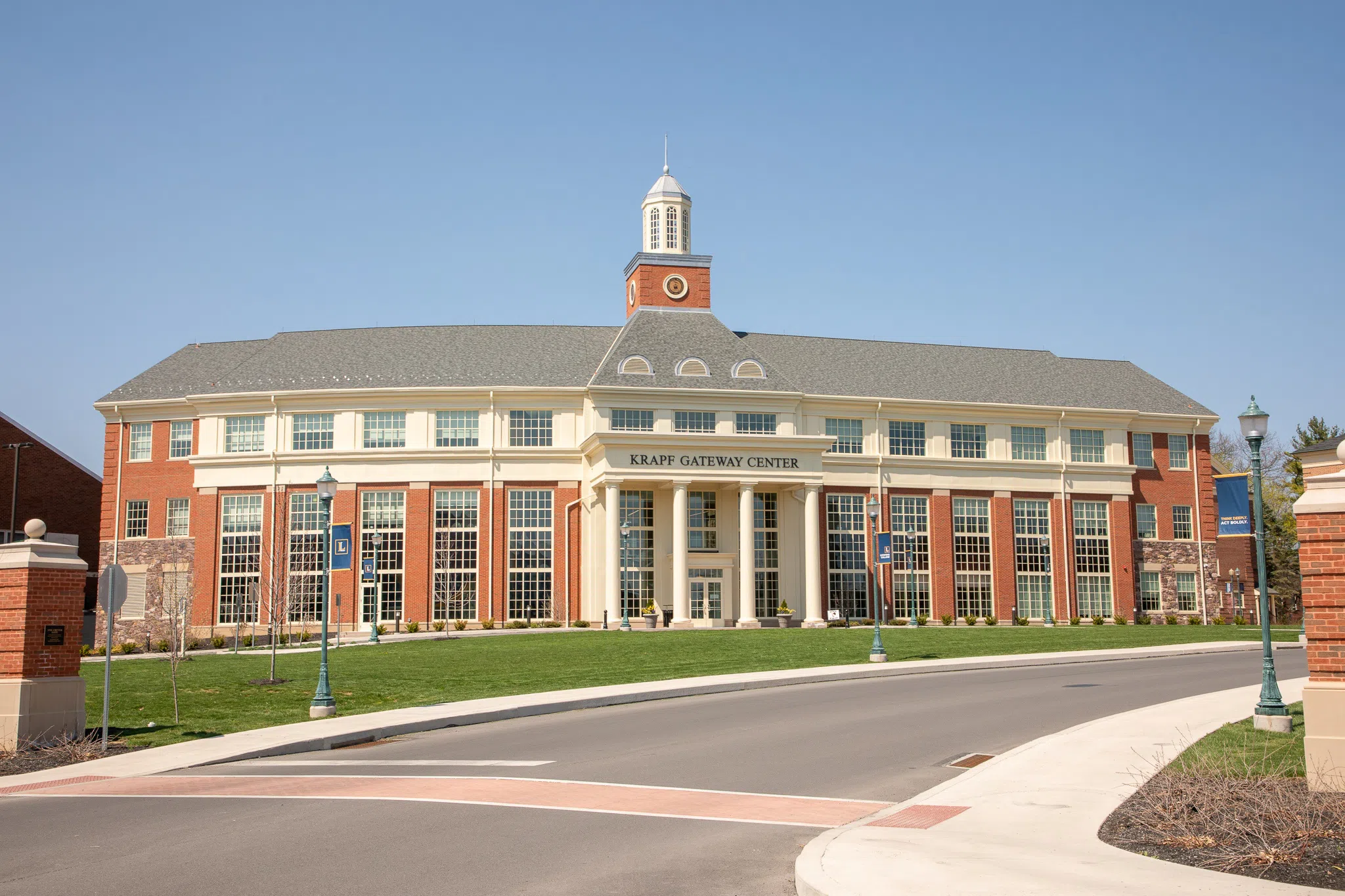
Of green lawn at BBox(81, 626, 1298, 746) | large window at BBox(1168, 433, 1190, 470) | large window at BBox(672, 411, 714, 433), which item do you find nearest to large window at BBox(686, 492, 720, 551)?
large window at BBox(672, 411, 714, 433)

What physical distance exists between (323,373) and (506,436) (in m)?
9.77

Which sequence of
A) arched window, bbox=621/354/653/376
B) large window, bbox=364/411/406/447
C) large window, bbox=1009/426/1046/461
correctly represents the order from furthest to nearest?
large window, bbox=1009/426/1046/461
large window, bbox=364/411/406/447
arched window, bbox=621/354/653/376

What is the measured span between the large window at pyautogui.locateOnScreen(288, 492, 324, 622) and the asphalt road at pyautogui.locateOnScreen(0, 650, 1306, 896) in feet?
113

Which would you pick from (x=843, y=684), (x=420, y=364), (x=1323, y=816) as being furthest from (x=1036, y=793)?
(x=420, y=364)

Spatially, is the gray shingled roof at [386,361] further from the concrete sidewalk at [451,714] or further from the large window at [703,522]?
the concrete sidewalk at [451,714]

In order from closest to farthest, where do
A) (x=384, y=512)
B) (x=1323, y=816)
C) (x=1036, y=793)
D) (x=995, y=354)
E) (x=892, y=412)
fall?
1. (x=1323, y=816)
2. (x=1036, y=793)
3. (x=384, y=512)
4. (x=892, y=412)
5. (x=995, y=354)

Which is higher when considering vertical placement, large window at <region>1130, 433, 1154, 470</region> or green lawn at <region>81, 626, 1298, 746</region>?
large window at <region>1130, 433, 1154, 470</region>

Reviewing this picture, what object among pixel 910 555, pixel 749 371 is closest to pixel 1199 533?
pixel 910 555

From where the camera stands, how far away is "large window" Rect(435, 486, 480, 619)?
52812 millimetres

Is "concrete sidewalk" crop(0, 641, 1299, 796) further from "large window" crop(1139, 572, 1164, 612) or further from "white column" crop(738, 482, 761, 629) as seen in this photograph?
"large window" crop(1139, 572, 1164, 612)

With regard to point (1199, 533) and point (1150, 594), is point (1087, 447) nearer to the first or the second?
point (1199, 533)

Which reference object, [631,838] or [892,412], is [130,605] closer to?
[892,412]

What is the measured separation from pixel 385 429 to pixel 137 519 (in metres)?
13.1

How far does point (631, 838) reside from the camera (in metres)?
10.4
